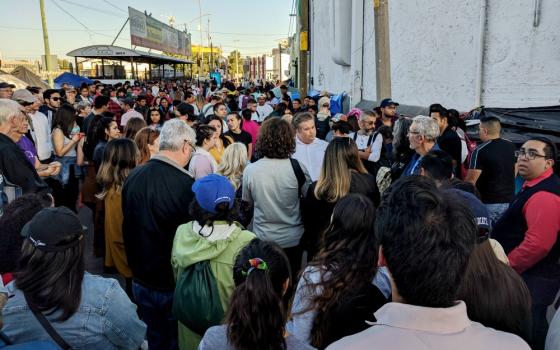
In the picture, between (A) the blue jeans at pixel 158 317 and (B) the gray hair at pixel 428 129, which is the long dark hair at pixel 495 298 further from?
(B) the gray hair at pixel 428 129

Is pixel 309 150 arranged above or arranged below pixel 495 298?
above

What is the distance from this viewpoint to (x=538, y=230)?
3.02 m

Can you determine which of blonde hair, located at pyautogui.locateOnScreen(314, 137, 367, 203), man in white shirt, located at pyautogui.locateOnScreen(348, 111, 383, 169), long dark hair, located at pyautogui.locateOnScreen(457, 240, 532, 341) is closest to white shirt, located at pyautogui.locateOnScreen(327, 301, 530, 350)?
long dark hair, located at pyautogui.locateOnScreen(457, 240, 532, 341)

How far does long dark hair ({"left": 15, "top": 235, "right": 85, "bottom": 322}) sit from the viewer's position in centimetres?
176

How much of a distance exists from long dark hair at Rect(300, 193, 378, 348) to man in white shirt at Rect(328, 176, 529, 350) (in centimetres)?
80

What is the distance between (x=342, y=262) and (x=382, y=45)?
7.54m

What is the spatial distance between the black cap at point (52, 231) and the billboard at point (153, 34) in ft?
115

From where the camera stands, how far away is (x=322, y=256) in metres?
2.30

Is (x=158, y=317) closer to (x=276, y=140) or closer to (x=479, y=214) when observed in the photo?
(x=276, y=140)

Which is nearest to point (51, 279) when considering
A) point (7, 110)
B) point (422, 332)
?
point (422, 332)

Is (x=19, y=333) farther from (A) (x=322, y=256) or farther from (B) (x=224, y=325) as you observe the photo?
(A) (x=322, y=256)

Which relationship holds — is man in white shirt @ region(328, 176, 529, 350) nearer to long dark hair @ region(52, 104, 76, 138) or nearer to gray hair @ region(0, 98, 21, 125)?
gray hair @ region(0, 98, 21, 125)

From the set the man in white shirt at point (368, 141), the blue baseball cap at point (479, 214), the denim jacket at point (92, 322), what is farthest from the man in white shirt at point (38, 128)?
the blue baseball cap at point (479, 214)

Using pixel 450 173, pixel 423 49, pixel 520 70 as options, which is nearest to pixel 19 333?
pixel 450 173
